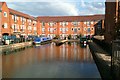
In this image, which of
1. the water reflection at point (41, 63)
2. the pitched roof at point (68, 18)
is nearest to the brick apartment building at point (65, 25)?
the pitched roof at point (68, 18)

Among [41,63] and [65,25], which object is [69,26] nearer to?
[65,25]

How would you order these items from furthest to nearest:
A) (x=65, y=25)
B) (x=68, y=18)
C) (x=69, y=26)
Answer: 1. (x=68, y=18)
2. (x=65, y=25)
3. (x=69, y=26)

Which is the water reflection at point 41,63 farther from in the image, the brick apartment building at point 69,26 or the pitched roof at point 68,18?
the pitched roof at point 68,18

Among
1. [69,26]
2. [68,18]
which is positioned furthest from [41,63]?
[68,18]

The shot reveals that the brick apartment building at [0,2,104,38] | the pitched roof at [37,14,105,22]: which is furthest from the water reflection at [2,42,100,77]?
the pitched roof at [37,14,105,22]

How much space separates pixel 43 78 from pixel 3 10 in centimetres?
3988

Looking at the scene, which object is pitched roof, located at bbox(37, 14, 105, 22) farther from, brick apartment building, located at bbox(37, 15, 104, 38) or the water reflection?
the water reflection

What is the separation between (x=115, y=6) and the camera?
1015 inches

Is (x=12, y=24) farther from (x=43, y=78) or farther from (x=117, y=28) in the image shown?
(x=117, y=28)

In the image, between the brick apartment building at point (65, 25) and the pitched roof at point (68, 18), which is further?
the pitched roof at point (68, 18)

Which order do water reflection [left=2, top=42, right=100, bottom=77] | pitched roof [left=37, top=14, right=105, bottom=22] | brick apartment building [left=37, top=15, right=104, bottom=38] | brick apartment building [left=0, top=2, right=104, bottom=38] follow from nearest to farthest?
water reflection [left=2, top=42, right=100, bottom=77] → brick apartment building [left=0, top=2, right=104, bottom=38] → brick apartment building [left=37, top=15, right=104, bottom=38] → pitched roof [left=37, top=14, right=105, bottom=22]

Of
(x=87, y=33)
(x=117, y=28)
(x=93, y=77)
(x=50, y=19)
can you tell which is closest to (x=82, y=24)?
(x=87, y=33)

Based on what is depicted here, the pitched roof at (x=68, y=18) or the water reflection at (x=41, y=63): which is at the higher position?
the pitched roof at (x=68, y=18)

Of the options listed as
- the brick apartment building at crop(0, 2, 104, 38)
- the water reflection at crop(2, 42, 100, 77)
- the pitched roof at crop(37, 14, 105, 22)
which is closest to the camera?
the water reflection at crop(2, 42, 100, 77)
